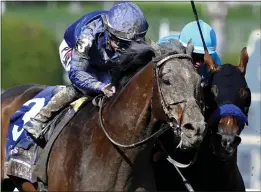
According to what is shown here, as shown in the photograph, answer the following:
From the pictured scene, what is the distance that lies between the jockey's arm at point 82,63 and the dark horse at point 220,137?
0.76 m

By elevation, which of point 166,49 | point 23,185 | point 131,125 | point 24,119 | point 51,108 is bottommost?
point 23,185

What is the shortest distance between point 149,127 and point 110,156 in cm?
33

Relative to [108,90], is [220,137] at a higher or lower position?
lower

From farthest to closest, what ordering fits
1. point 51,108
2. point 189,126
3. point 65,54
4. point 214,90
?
point 65,54 < point 51,108 < point 214,90 < point 189,126

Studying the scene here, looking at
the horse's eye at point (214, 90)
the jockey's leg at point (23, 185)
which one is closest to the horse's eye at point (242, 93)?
the horse's eye at point (214, 90)

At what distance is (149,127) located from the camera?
4926 mm

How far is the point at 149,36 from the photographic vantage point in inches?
220

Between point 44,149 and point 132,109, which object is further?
point 44,149

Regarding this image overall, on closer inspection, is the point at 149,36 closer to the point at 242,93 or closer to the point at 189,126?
the point at 242,93

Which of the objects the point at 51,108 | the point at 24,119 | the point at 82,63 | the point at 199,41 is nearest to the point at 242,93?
the point at 199,41

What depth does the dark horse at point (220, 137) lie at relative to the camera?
5172 millimetres

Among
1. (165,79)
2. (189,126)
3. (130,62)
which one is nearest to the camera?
(189,126)

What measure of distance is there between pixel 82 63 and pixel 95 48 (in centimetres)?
17

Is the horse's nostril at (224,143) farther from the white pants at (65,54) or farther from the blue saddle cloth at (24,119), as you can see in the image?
the blue saddle cloth at (24,119)
